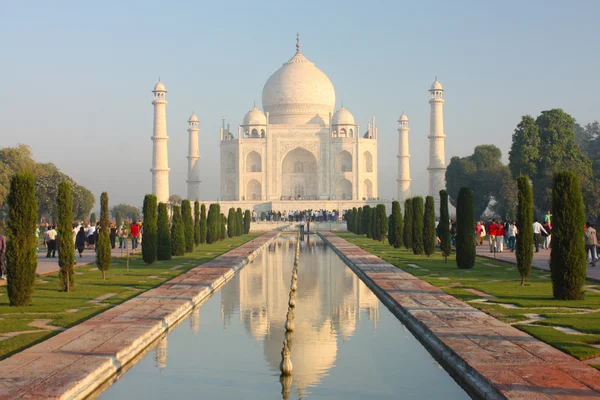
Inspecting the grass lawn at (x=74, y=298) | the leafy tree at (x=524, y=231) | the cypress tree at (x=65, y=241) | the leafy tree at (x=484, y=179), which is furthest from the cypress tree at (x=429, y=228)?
the leafy tree at (x=484, y=179)

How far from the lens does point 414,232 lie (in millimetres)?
17109

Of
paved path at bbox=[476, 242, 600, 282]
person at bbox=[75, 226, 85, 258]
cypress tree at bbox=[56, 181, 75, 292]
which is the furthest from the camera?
person at bbox=[75, 226, 85, 258]

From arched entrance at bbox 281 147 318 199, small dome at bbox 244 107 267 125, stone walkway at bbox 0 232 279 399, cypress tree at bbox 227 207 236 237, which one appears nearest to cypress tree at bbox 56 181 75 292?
stone walkway at bbox 0 232 279 399

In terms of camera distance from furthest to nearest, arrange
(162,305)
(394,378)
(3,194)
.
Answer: (3,194) < (162,305) < (394,378)

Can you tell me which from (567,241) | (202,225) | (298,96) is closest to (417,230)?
(202,225)

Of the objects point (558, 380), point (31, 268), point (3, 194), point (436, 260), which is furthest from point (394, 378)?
point (3, 194)

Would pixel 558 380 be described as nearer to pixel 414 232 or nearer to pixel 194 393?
pixel 194 393

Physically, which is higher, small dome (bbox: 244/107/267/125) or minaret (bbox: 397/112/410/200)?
small dome (bbox: 244/107/267/125)

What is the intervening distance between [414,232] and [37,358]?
1245 cm

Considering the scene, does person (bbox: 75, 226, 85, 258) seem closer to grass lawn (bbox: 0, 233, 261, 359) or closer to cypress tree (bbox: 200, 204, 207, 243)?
grass lawn (bbox: 0, 233, 261, 359)

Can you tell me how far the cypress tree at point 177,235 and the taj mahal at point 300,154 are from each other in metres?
26.1

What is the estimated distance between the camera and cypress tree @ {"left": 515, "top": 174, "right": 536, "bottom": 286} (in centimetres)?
1036

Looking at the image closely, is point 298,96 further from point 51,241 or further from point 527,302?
point 527,302

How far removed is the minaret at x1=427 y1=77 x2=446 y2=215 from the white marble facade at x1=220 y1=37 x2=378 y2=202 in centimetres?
505
